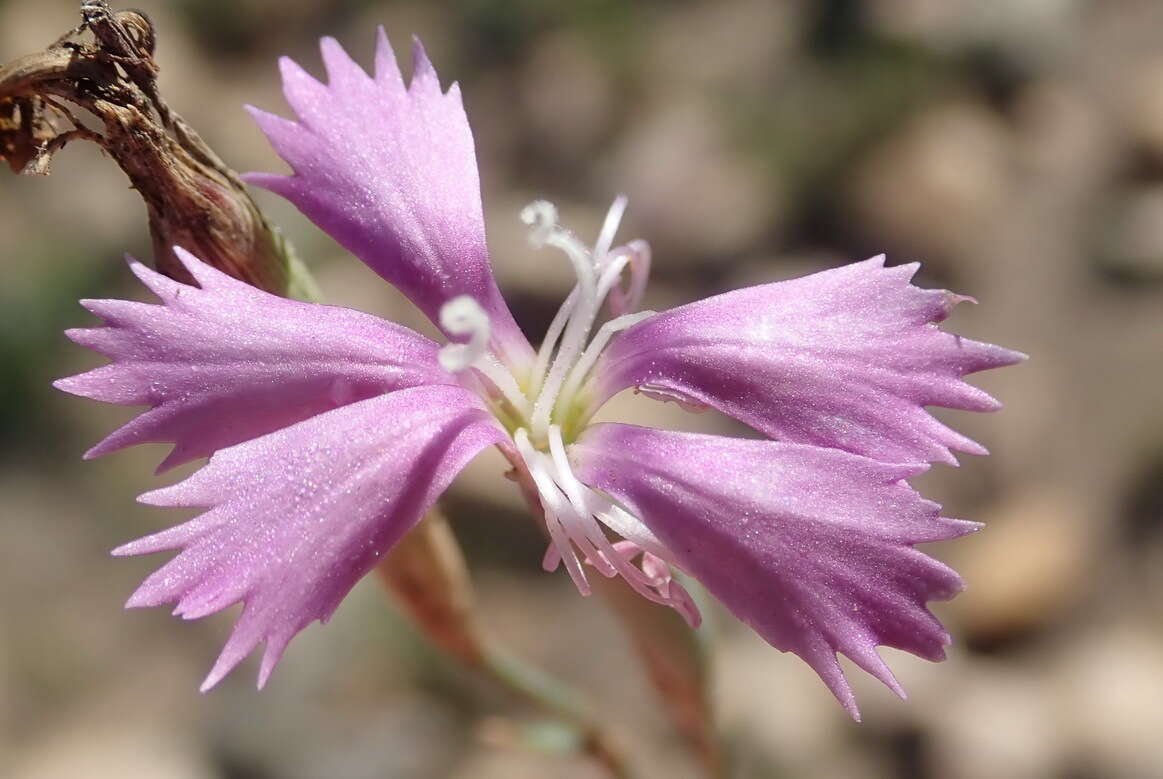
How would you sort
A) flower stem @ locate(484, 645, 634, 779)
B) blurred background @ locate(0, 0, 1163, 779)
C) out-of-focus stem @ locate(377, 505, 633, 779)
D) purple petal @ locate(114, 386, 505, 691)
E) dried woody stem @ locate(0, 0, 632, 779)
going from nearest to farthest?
purple petal @ locate(114, 386, 505, 691), dried woody stem @ locate(0, 0, 632, 779), out-of-focus stem @ locate(377, 505, 633, 779), flower stem @ locate(484, 645, 634, 779), blurred background @ locate(0, 0, 1163, 779)

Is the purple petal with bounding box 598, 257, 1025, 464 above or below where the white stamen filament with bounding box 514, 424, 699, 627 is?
above

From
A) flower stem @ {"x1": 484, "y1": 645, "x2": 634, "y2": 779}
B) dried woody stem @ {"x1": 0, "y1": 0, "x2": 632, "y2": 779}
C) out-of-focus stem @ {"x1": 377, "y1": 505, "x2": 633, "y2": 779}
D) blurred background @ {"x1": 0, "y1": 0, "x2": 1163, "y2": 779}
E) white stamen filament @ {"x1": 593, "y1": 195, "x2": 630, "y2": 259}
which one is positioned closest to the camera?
dried woody stem @ {"x1": 0, "y1": 0, "x2": 632, "y2": 779}

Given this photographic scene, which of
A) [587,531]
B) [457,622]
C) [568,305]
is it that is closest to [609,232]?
[568,305]

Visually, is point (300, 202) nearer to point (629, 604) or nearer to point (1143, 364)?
point (629, 604)

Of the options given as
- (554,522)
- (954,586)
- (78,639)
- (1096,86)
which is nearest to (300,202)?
(554,522)

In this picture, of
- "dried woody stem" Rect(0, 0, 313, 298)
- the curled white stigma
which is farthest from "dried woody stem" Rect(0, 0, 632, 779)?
the curled white stigma

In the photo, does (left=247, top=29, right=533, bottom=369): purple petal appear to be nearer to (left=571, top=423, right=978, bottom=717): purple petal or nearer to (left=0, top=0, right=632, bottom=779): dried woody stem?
(left=0, top=0, right=632, bottom=779): dried woody stem
